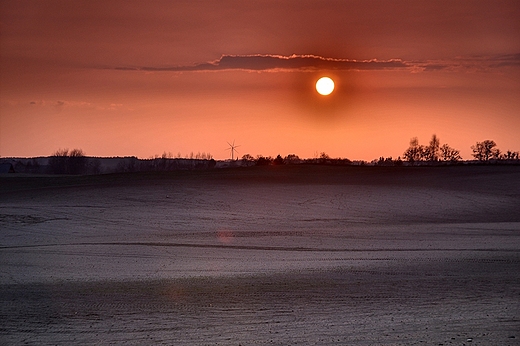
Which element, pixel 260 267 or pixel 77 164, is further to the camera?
pixel 77 164

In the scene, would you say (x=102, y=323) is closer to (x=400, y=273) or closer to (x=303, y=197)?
(x=400, y=273)

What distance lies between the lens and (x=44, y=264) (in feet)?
56.9

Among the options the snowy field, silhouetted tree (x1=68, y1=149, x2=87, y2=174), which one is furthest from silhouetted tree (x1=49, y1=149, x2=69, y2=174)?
the snowy field

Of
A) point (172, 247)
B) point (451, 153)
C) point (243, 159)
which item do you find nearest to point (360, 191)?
point (172, 247)

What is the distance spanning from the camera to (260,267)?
647 inches

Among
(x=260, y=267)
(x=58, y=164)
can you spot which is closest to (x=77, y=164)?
(x=58, y=164)

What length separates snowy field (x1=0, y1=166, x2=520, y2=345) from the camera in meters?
9.83

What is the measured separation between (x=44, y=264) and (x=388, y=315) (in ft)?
32.6

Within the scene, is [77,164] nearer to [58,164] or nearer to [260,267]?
[58,164]

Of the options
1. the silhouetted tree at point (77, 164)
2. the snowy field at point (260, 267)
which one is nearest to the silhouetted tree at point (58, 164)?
the silhouetted tree at point (77, 164)

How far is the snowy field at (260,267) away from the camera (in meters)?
9.83

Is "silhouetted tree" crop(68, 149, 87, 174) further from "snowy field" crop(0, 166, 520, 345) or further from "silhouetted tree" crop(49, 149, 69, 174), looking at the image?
"snowy field" crop(0, 166, 520, 345)

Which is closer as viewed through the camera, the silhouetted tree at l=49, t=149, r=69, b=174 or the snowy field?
the snowy field

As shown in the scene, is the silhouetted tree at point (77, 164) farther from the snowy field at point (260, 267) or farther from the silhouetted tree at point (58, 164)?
the snowy field at point (260, 267)
